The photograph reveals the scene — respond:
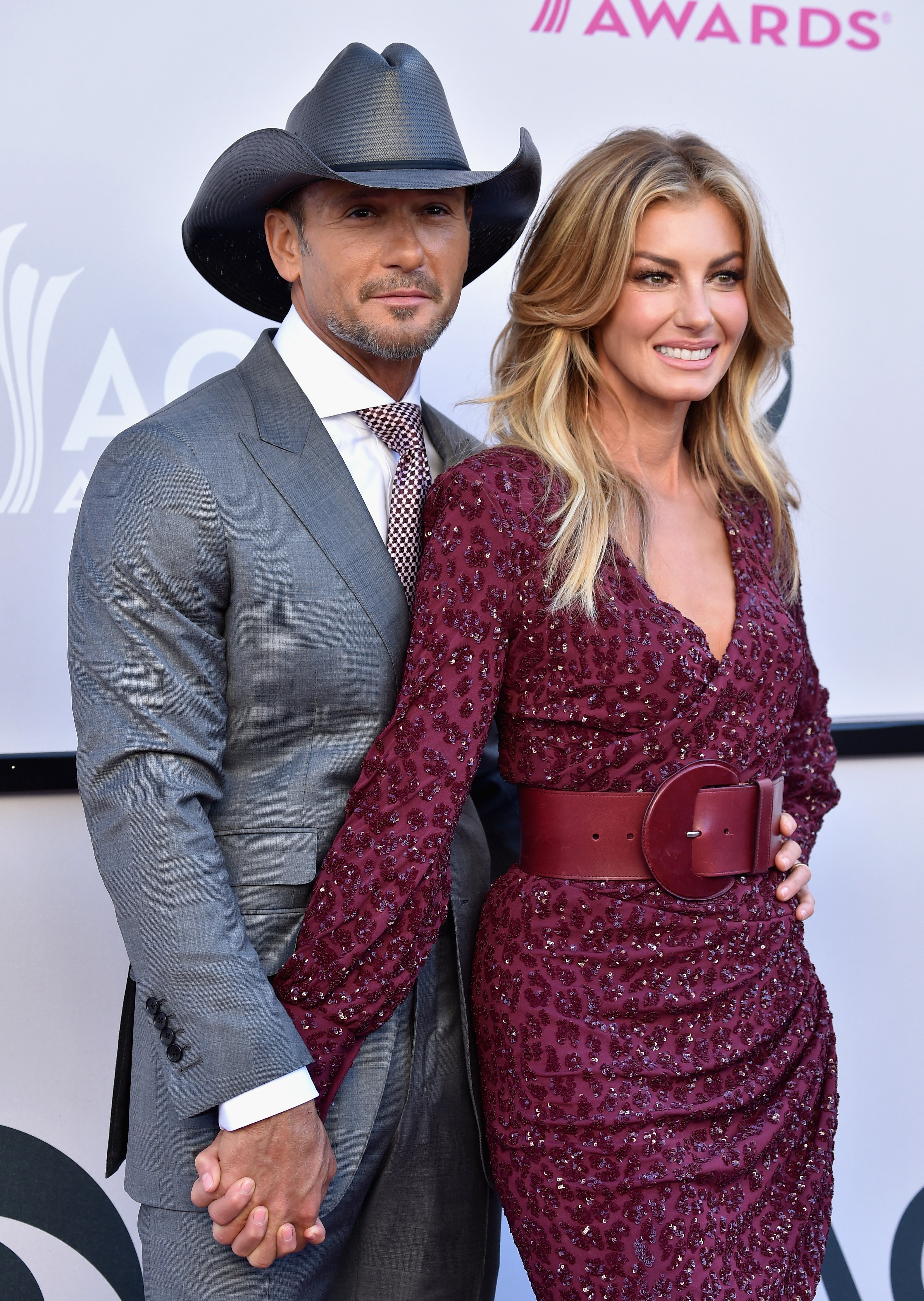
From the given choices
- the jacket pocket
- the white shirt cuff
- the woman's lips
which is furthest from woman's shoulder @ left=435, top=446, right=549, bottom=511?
the white shirt cuff

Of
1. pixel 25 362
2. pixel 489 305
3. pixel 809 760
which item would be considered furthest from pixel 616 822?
pixel 25 362

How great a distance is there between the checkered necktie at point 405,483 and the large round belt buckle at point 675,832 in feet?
1.32

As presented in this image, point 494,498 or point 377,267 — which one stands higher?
point 377,267

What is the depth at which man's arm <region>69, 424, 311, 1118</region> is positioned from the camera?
1.35 m

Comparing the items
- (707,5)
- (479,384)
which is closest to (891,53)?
(707,5)

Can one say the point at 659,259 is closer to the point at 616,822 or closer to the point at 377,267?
the point at 377,267

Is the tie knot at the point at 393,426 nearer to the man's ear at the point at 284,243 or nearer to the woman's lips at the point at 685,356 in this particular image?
the man's ear at the point at 284,243

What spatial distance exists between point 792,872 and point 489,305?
1.29 meters

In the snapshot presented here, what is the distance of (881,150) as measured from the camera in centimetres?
250

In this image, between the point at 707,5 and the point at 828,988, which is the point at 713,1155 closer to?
the point at 828,988

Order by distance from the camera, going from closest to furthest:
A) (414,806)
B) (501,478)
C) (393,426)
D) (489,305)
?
(414,806) < (501,478) < (393,426) < (489,305)

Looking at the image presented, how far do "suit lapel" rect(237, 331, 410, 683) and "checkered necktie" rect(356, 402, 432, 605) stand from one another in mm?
35

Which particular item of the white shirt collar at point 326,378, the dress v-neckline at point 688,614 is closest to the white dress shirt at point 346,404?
the white shirt collar at point 326,378

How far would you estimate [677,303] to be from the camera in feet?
5.26
